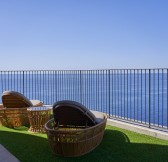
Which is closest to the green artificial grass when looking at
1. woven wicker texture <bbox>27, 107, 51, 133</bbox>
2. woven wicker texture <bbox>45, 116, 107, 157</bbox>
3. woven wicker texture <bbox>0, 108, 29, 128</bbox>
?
woven wicker texture <bbox>45, 116, 107, 157</bbox>

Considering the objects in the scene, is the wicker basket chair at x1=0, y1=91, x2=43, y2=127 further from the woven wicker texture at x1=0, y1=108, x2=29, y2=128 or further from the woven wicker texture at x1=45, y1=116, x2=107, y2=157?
the woven wicker texture at x1=45, y1=116, x2=107, y2=157

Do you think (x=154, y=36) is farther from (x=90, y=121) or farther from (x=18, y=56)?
(x=90, y=121)

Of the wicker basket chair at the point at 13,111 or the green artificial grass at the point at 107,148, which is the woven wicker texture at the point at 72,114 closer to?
the green artificial grass at the point at 107,148

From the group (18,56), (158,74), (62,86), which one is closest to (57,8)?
(62,86)

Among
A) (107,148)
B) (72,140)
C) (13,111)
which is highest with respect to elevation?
(13,111)

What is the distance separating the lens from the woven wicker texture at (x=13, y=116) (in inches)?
279

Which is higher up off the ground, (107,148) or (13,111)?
(13,111)

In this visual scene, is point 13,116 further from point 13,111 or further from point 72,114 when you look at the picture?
point 72,114

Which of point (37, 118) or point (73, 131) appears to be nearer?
point (73, 131)

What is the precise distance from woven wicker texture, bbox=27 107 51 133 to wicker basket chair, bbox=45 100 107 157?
146cm

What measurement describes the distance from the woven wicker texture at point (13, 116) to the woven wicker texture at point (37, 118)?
587 mm

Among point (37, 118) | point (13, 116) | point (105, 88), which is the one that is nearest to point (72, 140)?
point (37, 118)

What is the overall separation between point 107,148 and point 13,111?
300 centimetres

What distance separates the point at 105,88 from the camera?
28.4 feet
